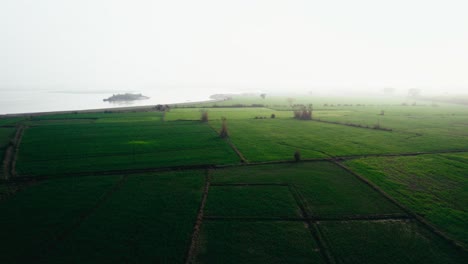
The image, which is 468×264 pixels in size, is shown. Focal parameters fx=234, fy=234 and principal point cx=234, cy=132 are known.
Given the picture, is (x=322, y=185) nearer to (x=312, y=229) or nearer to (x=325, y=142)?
(x=312, y=229)

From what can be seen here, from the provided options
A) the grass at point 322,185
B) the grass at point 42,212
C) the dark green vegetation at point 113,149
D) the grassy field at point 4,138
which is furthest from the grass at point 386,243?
the grassy field at point 4,138

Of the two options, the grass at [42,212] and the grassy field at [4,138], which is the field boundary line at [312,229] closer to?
the grass at [42,212]

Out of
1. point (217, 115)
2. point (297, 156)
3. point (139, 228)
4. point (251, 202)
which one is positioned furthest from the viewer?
point (217, 115)

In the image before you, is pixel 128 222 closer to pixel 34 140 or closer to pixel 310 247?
pixel 310 247

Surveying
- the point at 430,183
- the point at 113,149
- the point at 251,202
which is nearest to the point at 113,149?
the point at 113,149

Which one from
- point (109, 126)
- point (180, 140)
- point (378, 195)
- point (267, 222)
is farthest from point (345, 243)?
point (109, 126)

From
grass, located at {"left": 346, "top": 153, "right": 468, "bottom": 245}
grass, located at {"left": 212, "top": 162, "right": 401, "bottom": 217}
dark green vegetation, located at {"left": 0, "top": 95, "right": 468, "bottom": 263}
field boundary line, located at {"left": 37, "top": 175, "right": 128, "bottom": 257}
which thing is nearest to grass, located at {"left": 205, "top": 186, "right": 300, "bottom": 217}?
dark green vegetation, located at {"left": 0, "top": 95, "right": 468, "bottom": 263}

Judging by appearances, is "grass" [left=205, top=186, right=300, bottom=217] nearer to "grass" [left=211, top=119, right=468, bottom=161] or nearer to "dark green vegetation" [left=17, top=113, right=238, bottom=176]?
"dark green vegetation" [left=17, top=113, right=238, bottom=176]
